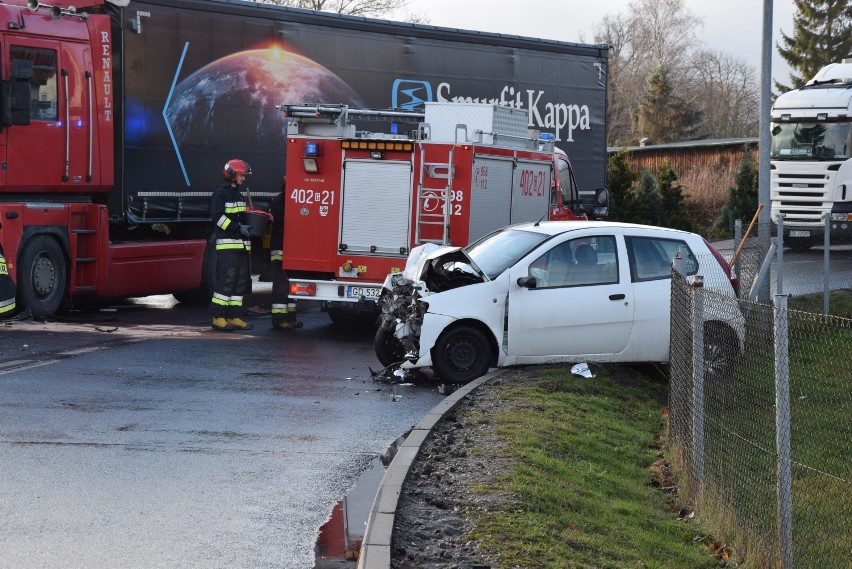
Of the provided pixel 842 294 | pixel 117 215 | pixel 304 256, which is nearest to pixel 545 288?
pixel 304 256

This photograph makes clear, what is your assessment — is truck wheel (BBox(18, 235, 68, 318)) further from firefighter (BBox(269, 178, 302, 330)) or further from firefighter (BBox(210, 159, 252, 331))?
firefighter (BBox(269, 178, 302, 330))

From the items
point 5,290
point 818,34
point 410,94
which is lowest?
point 5,290

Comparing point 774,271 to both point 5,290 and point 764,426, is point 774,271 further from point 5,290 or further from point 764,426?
point 764,426

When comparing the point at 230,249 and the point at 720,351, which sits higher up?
the point at 230,249

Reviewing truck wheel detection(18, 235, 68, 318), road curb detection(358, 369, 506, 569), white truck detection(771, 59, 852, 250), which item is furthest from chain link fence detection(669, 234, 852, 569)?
white truck detection(771, 59, 852, 250)

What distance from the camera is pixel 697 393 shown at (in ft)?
25.6

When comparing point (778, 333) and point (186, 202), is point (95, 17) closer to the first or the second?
point (186, 202)

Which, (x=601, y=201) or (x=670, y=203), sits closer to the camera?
(x=601, y=201)

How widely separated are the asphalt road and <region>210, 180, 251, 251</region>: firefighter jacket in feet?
4.06

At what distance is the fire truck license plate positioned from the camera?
48.4 feet

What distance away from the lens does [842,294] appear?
18656 millimetres

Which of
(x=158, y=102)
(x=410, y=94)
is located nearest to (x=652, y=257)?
(x=158, y=102)

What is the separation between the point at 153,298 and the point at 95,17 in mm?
5648

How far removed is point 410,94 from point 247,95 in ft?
9.83
